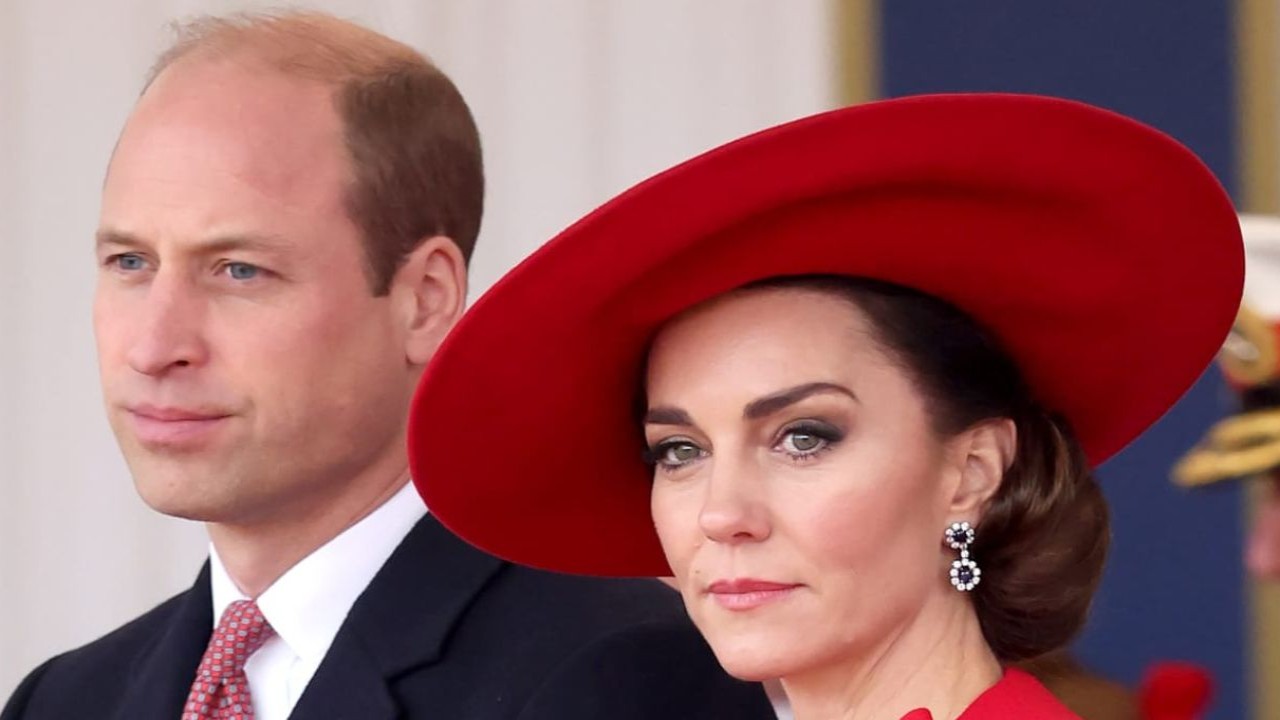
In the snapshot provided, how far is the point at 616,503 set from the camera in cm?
217

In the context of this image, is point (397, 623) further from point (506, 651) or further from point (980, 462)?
point (980, 462)

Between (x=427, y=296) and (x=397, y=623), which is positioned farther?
(x=427, y=296)

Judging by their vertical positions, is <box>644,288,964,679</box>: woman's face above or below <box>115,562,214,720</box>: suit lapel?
below

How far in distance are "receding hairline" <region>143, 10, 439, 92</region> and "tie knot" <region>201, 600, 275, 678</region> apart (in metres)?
0.47

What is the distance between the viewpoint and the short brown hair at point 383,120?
2.30 meters

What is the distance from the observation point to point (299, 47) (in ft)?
7.80

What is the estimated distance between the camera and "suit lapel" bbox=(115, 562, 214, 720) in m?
2.39

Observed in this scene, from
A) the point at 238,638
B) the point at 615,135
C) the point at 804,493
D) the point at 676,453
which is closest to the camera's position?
the point at 804,493

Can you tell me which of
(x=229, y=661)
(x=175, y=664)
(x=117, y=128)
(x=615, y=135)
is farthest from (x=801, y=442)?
(x=117, y=128)

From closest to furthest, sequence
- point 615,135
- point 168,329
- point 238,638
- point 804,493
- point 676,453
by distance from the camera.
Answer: point 804,493, point 676,453, point 168,329, point 238,638, point 615,135

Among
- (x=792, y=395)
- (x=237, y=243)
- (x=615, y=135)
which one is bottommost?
(x=792, y=395)

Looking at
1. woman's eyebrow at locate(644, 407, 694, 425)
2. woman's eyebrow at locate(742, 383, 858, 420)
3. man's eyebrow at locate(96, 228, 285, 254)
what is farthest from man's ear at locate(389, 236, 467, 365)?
woman's eyebrow at locate(742, 383, 858, 420)

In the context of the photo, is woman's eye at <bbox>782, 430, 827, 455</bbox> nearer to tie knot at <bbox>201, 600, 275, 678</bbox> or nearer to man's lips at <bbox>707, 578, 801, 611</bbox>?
man's lips at <bbox>707, 578, 801, 611</bbox>

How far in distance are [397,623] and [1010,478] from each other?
0.58 m
